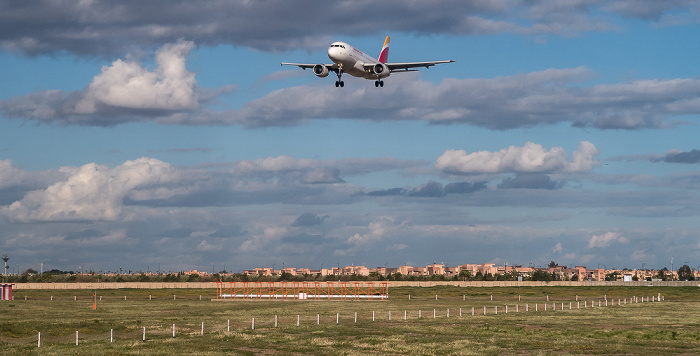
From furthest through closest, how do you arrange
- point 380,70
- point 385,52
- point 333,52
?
point 385,52 → point 380,70 → point 333,52

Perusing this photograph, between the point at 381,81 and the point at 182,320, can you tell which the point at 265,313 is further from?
the point at 381,81

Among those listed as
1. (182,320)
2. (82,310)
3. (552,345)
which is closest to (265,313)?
(182,320)

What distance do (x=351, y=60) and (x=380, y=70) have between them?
324cm

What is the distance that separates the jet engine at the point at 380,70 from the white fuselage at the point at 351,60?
1cm

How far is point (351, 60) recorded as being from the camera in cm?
8600

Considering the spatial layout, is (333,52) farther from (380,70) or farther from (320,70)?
(380,70)

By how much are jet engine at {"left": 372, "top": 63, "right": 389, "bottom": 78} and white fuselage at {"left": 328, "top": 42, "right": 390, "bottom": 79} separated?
0.01m

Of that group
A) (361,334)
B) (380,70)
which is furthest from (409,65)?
(361,334)

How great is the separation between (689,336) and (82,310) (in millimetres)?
69037

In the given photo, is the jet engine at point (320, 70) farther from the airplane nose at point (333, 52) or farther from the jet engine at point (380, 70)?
the jet engine at point (380, 70)

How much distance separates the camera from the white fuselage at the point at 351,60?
8462cm

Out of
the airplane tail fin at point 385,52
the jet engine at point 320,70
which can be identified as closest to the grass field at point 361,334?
the jet engine at point 320,70

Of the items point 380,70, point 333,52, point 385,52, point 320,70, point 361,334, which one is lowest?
point 361,334

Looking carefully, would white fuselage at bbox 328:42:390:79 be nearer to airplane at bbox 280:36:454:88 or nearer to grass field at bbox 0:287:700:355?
airplane at bbox 280:36:454:88
